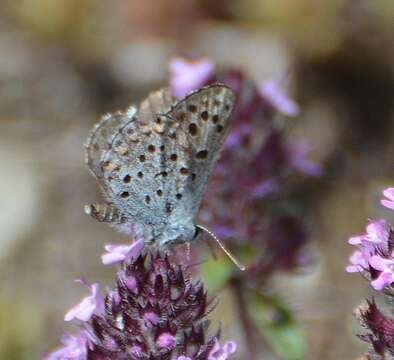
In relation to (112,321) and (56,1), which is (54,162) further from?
(112,321)

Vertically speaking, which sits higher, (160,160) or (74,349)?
(160,160)

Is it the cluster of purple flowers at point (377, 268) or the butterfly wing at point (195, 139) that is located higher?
the butterfly wing at point (195, 139)

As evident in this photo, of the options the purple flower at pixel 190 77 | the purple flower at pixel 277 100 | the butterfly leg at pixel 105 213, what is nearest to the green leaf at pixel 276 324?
the purple flower at pixel 277 100

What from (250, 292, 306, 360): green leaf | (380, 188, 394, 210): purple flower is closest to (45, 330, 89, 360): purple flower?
(380, 188, 394, 210): purple flower

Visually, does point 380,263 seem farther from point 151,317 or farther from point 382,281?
point 151,317

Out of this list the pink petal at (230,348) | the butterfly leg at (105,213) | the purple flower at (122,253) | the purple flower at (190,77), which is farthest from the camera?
the purple flower at (190,77)

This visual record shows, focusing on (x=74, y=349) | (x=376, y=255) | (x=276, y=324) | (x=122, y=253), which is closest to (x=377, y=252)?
(x=376, y=255)

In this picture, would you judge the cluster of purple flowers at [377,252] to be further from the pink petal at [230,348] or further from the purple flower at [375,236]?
the pink petal at [230,348]
